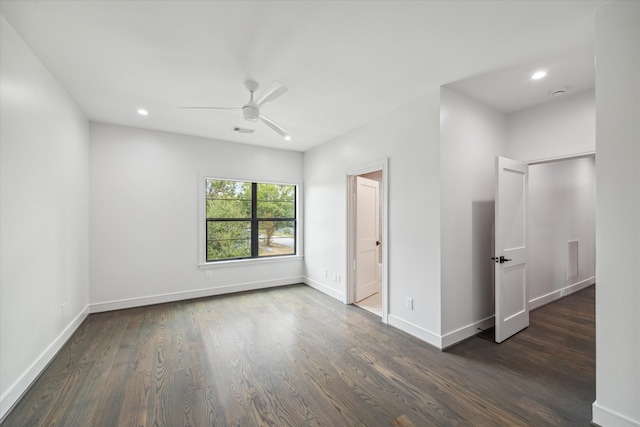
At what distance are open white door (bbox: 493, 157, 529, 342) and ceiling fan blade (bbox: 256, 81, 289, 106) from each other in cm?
234

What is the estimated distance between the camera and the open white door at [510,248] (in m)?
2.74

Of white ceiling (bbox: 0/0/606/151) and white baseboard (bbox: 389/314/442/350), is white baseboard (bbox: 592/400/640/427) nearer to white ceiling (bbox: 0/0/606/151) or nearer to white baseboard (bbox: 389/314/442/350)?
white baseboard (bbox: 389/314/442/350)

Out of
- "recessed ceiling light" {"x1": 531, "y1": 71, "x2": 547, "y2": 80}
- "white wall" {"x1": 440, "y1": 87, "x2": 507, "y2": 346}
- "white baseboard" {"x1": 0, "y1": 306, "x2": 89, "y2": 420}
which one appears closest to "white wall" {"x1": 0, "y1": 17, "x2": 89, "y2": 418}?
"white baseboard" {"x1": 0, "y1": 306, "x2": 89, "y2": 420}

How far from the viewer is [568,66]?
2.27 m

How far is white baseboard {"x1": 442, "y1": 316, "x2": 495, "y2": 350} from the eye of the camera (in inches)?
105

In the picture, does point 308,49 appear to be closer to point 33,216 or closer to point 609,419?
point 33,216

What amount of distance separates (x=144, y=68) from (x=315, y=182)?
120 inches

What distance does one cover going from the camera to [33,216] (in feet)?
7.03

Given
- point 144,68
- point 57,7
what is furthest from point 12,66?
point 144,68

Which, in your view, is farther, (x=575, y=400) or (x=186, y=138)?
(x=186, y=138)

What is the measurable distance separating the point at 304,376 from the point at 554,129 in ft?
12.3

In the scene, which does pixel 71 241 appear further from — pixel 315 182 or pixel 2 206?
pixel 315 182

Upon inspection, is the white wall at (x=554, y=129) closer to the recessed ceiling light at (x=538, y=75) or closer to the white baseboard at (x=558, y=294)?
the recessed ceiling light at (x=538, y=75)

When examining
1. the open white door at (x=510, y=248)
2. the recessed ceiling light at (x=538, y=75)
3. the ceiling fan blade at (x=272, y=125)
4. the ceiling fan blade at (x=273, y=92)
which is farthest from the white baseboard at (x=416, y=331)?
the ceiling fan blade at (x=273, y=92)
